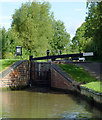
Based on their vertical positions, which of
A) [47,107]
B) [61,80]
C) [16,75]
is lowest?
[47,107]

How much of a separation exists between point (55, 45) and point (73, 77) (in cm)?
3624

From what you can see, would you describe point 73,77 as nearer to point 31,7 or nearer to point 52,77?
point 52,77

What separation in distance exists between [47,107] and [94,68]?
11.6 meters

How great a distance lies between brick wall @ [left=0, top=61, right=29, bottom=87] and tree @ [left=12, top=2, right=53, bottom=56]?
61.0ft

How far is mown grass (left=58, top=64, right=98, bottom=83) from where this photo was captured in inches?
898

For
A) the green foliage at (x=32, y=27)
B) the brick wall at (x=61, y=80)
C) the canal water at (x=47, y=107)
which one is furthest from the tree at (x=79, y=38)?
the canal water at (x=47, y=107)

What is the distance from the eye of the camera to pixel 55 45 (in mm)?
59531

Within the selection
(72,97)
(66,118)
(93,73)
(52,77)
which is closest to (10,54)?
(52,77)

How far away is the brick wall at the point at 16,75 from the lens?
979 inches

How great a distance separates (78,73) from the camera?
24.8m

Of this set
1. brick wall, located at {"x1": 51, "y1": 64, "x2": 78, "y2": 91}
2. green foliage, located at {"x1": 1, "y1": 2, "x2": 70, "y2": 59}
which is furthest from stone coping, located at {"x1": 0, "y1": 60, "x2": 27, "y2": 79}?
green foliage, located at {"x1": 1, "y1": 2, "x2": 70, "y2": 59}

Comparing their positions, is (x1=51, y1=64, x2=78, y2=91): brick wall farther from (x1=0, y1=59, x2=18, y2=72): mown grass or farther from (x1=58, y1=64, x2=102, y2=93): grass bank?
(x1=0, y1=59, x2=18, y2=72): mown grass

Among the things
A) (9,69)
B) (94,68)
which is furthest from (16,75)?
(94,68)

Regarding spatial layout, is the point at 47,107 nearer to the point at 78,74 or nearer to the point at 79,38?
the point at 78,74
